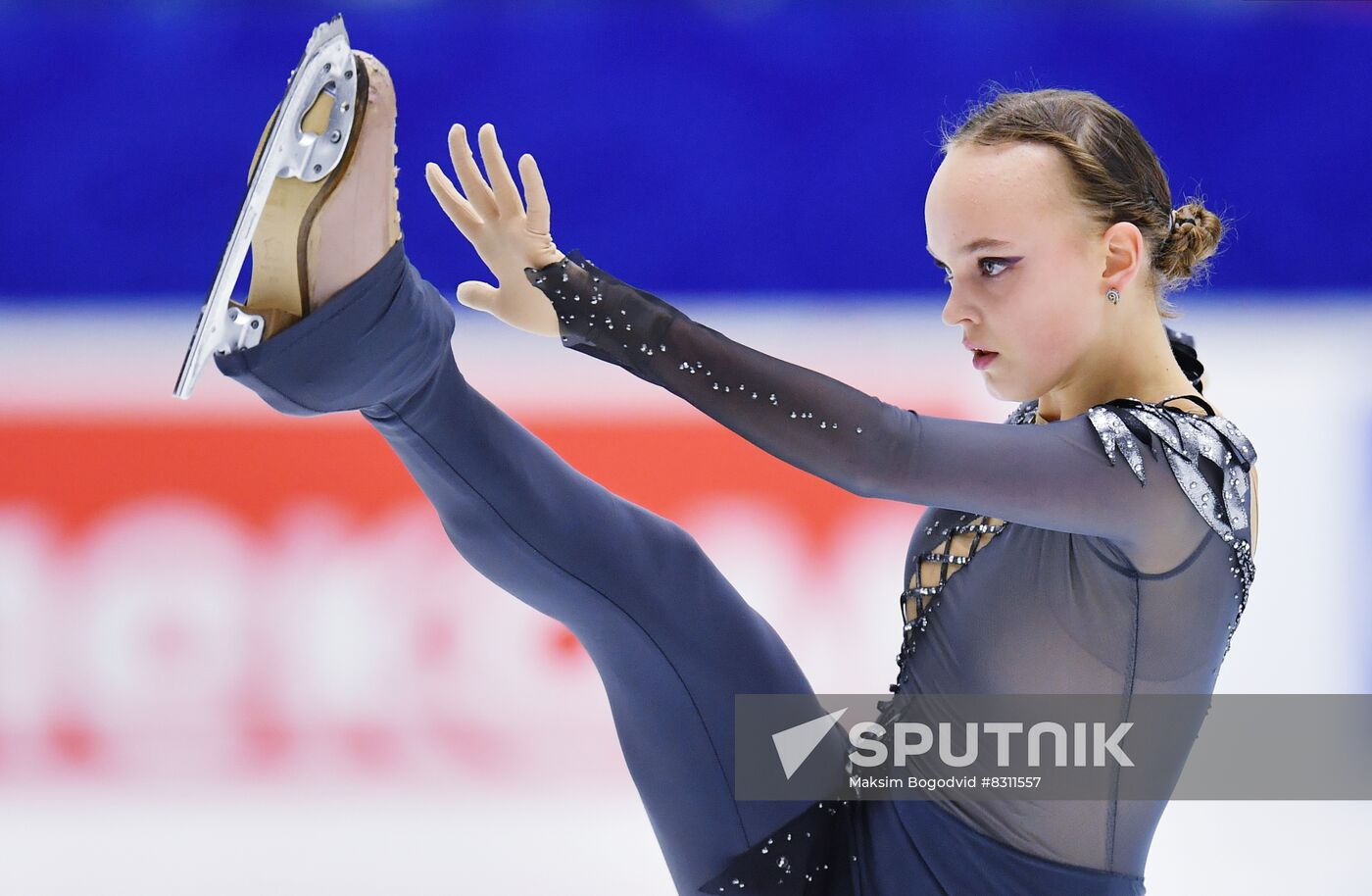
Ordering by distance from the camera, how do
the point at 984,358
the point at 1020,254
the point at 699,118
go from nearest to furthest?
the point at 1020,254, the point at 984,358, the point at 699,118

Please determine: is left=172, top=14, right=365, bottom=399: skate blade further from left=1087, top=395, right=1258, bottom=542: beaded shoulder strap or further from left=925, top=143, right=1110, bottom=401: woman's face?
left=1087, top=395, right=1258, bottom=542: beaded shoulder strap

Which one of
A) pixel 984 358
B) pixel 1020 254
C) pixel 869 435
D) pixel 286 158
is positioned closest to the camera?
pixel 869 435

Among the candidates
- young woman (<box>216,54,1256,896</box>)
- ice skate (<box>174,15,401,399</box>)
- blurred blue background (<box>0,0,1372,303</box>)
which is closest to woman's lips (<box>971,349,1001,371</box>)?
young woman (<box>216,54,1256,896</box>)

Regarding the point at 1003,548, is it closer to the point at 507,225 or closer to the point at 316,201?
the point at 507,225

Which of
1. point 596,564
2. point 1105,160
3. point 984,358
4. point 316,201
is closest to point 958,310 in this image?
point 984,358

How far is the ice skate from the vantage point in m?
1.29

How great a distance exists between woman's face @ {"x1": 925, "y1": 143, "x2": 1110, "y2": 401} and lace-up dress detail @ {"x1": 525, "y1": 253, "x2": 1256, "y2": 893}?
15 cm

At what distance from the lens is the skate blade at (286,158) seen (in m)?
1.27

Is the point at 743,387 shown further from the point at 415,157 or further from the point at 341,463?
the point at 415,157

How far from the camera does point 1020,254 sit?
56.0 inches

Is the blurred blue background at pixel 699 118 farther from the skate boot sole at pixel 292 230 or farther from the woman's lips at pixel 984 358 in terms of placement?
the skate boot sole at pixel 292 230

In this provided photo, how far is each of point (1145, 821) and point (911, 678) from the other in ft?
1.03

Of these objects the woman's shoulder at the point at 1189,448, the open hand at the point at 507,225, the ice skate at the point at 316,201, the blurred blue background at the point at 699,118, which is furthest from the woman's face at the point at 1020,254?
the blurred blue background at the point at 699,118

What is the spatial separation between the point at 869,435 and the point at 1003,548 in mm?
377
